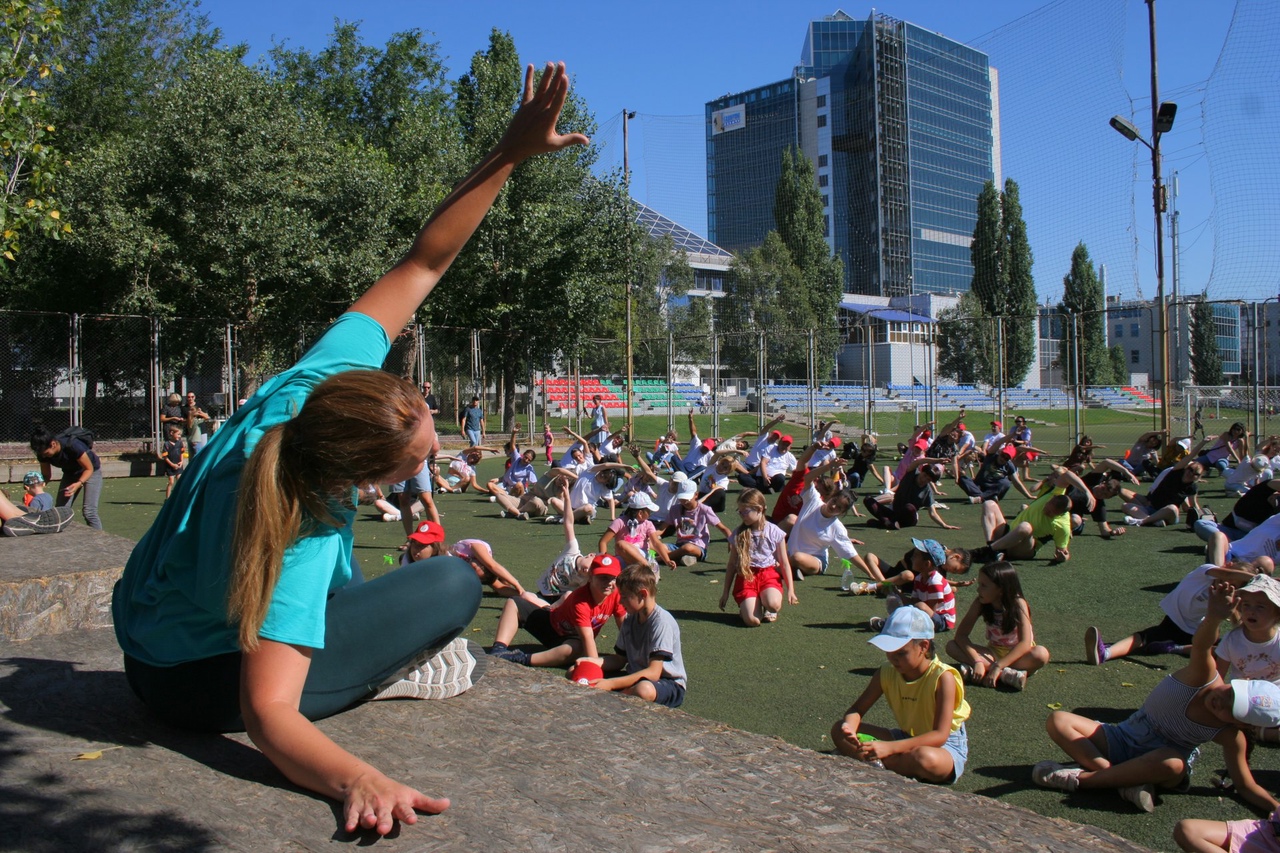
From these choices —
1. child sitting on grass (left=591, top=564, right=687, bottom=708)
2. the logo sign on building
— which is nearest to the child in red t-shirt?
child sitting on grass (left=591, top=564, right=687, bottom=708)

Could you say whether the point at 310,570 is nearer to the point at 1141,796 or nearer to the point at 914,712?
the point at 914,712

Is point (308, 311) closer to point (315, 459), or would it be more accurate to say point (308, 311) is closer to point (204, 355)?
point (204, 355)

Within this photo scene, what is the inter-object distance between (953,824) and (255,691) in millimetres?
1492

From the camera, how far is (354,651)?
2340mm

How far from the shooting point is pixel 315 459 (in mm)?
1879

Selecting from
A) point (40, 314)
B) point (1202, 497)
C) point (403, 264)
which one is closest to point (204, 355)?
point (40, 314)

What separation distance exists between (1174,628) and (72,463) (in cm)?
1263

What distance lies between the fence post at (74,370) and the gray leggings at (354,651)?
2196 centimetres

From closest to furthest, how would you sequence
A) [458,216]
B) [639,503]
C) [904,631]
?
[458,216], [904,631], [639,503]

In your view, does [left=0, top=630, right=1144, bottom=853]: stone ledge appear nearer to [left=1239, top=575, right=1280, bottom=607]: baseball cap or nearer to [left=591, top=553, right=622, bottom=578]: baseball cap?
[left=1239, top=575, right=1280, bottom=607]: baseball cap

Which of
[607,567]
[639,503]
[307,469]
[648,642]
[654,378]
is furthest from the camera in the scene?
[654,378]

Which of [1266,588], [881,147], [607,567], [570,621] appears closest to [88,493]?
[570,621]

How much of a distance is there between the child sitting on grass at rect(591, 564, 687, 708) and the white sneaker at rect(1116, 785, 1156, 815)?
2.62m

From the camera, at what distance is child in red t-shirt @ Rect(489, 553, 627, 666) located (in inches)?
287
